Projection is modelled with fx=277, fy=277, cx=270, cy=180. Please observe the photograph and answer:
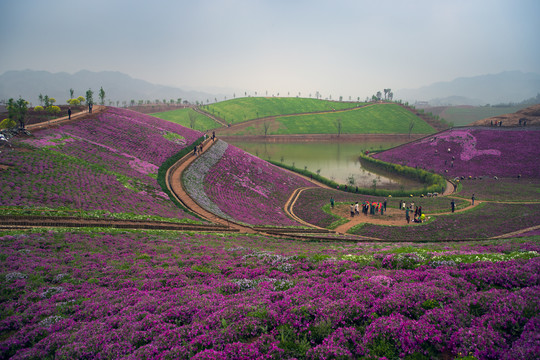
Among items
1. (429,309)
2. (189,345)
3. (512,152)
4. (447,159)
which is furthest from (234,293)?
(512,152)

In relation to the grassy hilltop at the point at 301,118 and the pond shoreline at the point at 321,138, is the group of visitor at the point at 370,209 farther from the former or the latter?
the grassy hilltop at the point at 301,118

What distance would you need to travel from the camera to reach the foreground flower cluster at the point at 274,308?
7113mm

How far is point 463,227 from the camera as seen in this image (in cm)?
3259

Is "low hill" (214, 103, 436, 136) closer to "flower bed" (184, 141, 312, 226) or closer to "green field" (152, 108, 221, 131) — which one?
"green field" (152, 108, 221, 131)

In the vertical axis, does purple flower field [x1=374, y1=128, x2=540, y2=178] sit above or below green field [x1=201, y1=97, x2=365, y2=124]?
below

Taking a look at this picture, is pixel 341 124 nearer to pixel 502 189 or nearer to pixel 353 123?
pixel 353 123

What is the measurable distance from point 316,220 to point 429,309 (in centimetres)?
2920

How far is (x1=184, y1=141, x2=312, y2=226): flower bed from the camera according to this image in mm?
36344

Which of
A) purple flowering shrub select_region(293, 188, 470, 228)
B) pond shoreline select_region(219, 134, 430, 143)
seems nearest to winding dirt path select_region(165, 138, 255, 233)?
purple flowering shrub select_region(293, 188, 470, 228)

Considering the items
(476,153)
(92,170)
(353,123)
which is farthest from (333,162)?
(353,123)

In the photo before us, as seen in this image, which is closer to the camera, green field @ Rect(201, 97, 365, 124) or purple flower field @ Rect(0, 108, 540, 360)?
purple flower field @ Rect(0, 108, 540, 360)

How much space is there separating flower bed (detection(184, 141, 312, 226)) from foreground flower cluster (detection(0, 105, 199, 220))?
5.86 metres

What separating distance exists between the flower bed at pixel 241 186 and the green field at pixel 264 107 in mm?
102360

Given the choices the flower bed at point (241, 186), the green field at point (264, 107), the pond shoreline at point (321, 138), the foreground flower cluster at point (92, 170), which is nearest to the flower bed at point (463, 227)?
the flower bed at point (241, 186)
